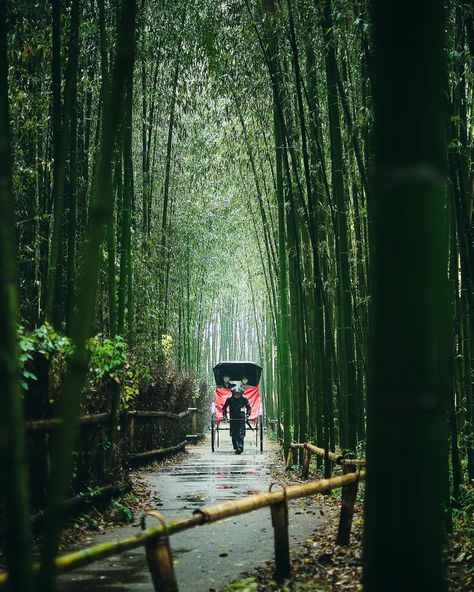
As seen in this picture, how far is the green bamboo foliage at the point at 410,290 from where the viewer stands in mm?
1303

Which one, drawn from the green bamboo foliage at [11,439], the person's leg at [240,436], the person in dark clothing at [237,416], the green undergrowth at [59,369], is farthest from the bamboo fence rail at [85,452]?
the person's leg at [240,436]

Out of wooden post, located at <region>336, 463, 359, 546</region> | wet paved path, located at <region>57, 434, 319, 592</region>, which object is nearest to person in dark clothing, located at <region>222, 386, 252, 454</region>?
wet paved path, located at <region>57, 434, 319, 592</region>

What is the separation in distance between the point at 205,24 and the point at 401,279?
7110 millimetres

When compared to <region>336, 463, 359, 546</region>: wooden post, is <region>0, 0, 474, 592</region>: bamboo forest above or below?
above

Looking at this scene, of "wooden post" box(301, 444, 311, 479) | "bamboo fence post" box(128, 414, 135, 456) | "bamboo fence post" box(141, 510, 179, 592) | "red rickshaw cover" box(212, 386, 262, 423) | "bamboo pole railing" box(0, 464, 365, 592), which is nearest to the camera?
"bamboo pole railing" box(0, 464, 365, 592)

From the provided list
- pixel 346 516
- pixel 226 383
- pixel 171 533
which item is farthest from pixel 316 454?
pixel 226 383

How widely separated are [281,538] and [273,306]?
10355 millimetres

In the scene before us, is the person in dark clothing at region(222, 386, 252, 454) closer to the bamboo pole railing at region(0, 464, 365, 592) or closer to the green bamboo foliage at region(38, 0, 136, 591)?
the bamboo pole railing at region(0, 464, 365, 592)

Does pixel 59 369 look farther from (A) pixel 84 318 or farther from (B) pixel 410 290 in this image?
(B) pixel 410 290

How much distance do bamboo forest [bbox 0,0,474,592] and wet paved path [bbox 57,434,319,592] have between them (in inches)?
1.1

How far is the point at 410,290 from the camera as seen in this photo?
1.30m

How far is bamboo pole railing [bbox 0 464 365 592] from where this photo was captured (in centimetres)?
246

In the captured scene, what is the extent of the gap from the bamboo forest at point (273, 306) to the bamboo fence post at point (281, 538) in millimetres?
11

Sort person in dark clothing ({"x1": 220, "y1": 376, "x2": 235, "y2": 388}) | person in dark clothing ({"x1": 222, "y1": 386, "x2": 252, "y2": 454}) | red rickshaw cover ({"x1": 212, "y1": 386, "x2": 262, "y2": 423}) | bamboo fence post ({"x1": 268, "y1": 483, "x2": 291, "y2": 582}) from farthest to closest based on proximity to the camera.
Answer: person in dark clothing ({"x1": 220, "y1": 376, "x2": 235, "y2": 388})
red rickshaw cover ({"x1": 212, "y1": 386, "x2": 262, "y2": 423})
person in dark clothing ({"x1": 222, "y1": 386, "x2": 252, "y2": 454})
bamboo fence post ({"x1": 268, "y1": 483, "x2": 291, "y2": 582})
